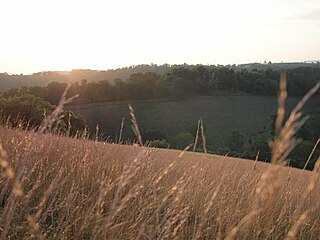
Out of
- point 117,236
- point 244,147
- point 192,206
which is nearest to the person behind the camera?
point 117,236

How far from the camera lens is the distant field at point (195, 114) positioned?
60625mm

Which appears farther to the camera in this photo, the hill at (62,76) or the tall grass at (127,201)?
the hill at (62,76)

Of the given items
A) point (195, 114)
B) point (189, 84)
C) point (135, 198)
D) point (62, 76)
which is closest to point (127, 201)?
point (135, 198)

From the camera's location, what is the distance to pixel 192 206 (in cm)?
428

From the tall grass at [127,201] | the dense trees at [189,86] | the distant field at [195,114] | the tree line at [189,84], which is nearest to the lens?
the tall grass at [127,201]

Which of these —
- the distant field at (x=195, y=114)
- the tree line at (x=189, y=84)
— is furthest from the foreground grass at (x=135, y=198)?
the tree line at (x=189, y=84)

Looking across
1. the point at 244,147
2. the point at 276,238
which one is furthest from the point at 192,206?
the point at 244,147

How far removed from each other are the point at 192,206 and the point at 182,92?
7158 cm

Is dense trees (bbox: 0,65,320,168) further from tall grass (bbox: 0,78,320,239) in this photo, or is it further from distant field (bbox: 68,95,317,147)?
tall grass (bbox: 0,78,320,239)

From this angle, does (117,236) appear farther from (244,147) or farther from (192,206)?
(244,147)

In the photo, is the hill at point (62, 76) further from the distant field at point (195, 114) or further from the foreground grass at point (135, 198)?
the foreground grass at point (135, 198)

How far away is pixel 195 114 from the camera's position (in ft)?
226

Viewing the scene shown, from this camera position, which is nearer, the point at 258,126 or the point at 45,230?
the point at 45,230

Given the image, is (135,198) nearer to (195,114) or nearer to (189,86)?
(195,114)
